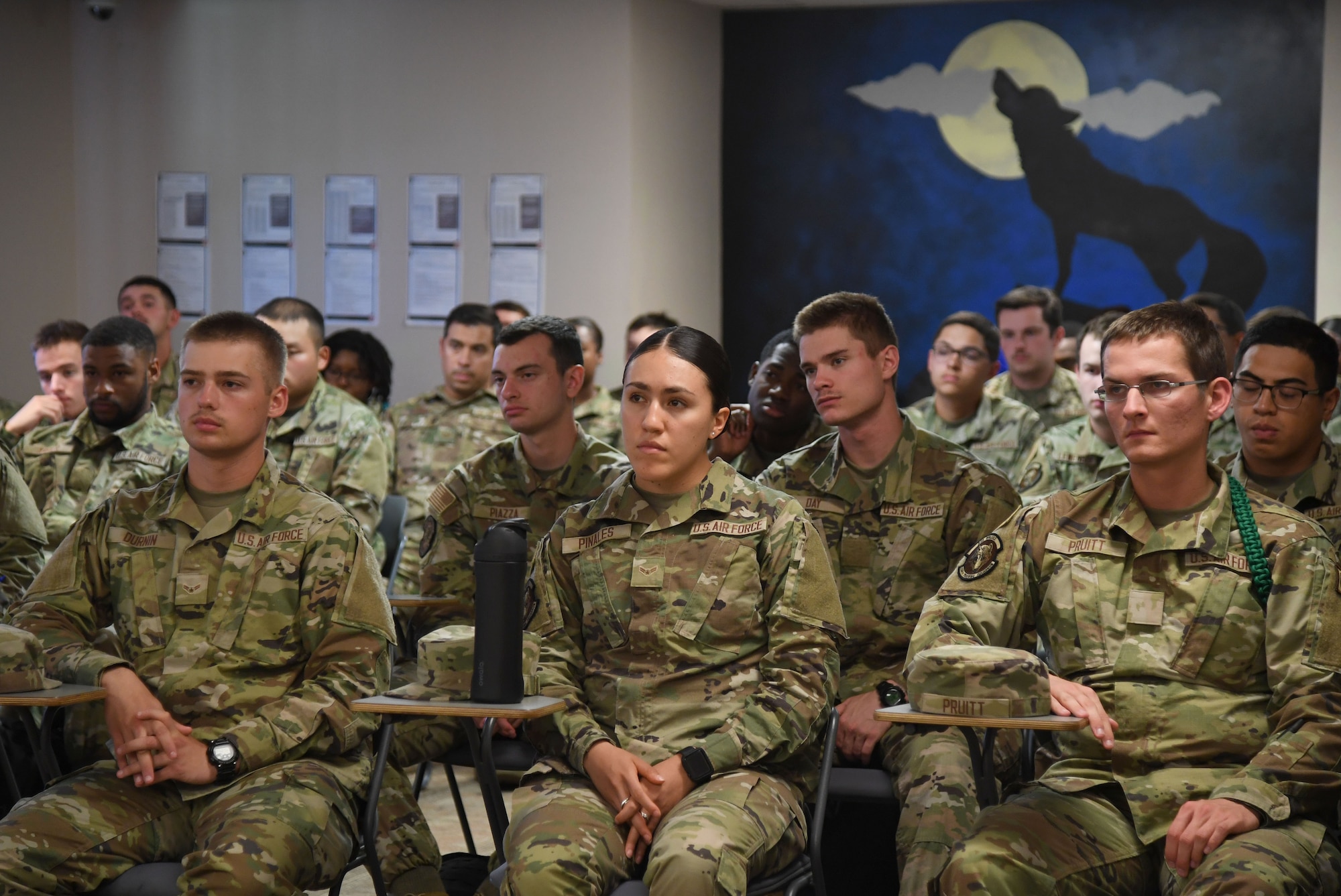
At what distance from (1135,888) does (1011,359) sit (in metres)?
4.13

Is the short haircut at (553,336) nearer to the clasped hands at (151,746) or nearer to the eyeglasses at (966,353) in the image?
the clasped hands at (151,746)

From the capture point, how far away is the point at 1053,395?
6305 millimetres

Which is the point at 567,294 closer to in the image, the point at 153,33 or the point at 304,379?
the point at 304,379

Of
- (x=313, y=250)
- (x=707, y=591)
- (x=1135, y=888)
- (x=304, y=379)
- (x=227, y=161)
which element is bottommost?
(x=1135, y=888)

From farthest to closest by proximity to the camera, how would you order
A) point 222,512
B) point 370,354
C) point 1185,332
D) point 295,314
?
point 370,354 → point 295,314 → point 222,512 → point 1185,332

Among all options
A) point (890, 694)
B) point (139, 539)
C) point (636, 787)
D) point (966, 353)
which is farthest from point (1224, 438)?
point (139, 539)

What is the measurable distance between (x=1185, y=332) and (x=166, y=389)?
16.3 ft

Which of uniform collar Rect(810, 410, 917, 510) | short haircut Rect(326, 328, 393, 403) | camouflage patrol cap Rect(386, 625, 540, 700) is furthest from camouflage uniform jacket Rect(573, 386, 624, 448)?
camouflage patrol cap Rect(386, 625, 540, 700)

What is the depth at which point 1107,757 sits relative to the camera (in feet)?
8.71

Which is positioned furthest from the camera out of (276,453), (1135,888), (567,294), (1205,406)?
(567,294)

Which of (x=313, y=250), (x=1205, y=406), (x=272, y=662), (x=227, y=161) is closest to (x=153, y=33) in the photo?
(x=227, y=161)

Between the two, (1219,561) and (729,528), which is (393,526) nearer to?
(729,528)

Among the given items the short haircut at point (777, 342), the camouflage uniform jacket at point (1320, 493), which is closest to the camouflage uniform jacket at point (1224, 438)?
the camouflage uniform jacket at point (1320, 493)

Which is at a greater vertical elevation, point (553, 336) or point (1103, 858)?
point (553, 336)
